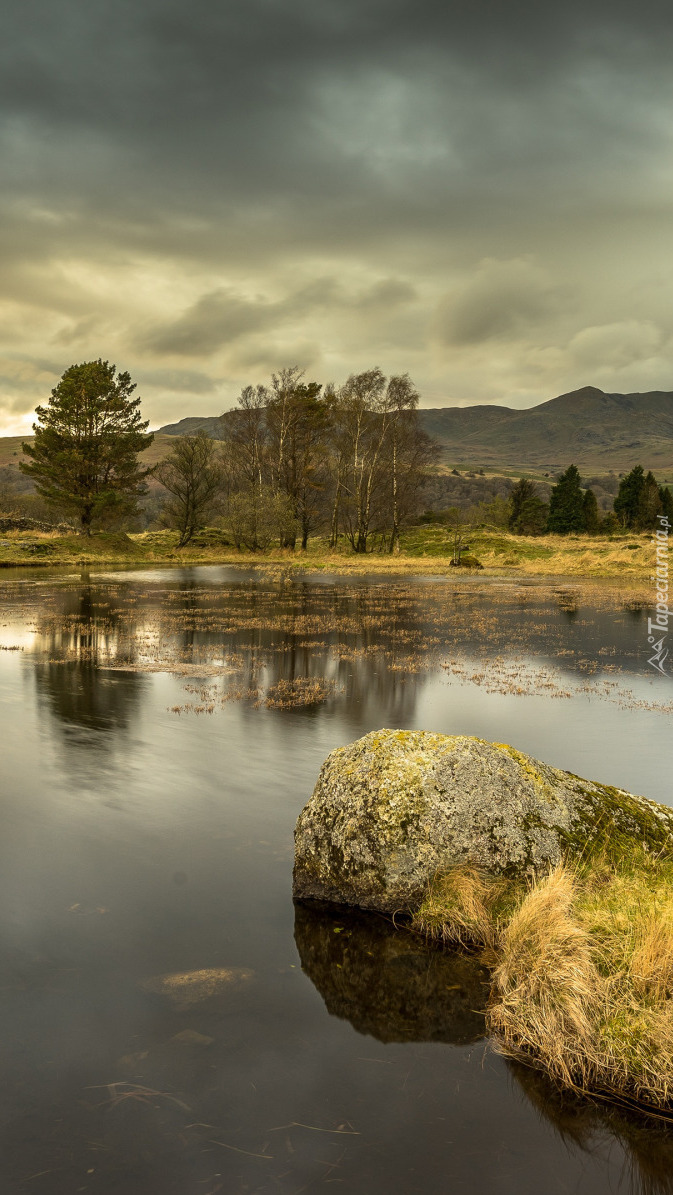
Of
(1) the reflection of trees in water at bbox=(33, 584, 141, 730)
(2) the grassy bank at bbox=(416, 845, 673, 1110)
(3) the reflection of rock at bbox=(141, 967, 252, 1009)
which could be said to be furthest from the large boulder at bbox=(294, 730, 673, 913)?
(1) the reflection of trees in water at bbox=(33, 584, 141, 730)

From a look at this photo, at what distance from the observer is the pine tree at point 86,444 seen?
197 feet

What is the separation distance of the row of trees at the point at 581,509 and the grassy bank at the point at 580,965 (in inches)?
3670

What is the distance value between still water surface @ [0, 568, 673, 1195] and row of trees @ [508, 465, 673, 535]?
87.2 metres

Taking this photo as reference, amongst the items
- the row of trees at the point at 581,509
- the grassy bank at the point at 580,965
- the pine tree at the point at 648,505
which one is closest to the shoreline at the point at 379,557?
the row of trees at the point at 581,509

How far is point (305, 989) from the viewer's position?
4812mm

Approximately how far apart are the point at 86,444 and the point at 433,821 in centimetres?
6188

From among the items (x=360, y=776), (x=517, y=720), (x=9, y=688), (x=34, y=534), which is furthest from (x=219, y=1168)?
(x=34, y=534)

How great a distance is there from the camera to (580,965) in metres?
4.52

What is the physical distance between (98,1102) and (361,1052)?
1522 mm

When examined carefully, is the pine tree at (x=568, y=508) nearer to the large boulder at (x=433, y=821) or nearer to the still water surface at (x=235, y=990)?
the still water surface at (x=235, y=990)

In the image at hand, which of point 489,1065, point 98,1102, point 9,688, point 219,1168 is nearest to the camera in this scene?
point 219,1168

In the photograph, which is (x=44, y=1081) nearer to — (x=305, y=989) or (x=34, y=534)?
(x=305, y=989)

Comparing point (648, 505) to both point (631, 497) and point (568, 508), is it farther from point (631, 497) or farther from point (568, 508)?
point (568, 508)

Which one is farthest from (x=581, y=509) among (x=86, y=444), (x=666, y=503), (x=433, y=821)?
(x=433, y=821)
